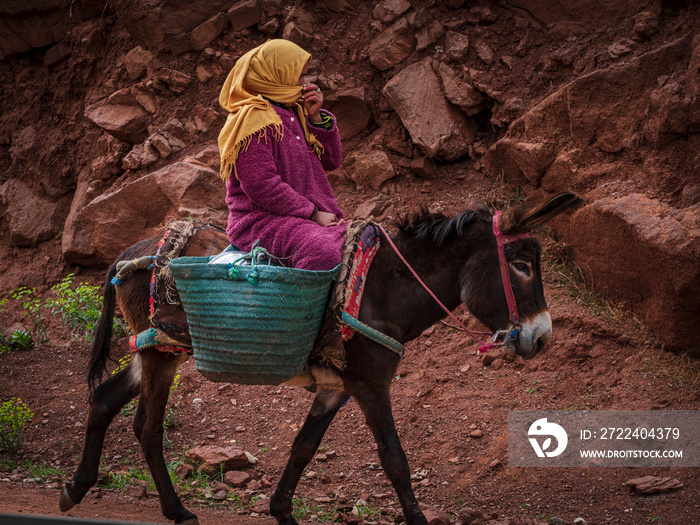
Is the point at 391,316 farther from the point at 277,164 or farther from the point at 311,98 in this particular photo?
the point at 311,98

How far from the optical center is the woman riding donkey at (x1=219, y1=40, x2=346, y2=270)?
10.5ft

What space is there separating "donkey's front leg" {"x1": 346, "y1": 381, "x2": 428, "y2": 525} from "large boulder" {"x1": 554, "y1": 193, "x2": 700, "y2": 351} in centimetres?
257

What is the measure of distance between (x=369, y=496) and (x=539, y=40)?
4.82m

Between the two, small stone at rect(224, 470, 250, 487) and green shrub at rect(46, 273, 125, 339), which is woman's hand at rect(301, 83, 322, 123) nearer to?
Answer: small stone at rect(224, 470, 250, 487)

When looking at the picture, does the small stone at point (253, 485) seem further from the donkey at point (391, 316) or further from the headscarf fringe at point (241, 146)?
the headscarf fringe at point (241, 146)

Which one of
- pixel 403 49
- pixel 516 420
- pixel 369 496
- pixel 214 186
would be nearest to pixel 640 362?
pixel 516 420

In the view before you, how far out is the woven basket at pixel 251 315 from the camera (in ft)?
9.58

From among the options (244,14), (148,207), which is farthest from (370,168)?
(148,207)

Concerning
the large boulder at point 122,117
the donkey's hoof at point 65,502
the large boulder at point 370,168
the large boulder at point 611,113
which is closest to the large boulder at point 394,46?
the large boulder at point 370,168

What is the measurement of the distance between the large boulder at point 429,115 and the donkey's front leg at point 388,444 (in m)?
3.77

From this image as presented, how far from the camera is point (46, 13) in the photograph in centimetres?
838

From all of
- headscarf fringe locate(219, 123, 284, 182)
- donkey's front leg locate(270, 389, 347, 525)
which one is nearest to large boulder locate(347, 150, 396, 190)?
headscarf fringe locate(219, 123, 284, 182)

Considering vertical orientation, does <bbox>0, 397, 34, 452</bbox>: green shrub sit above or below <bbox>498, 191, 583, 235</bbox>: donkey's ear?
below

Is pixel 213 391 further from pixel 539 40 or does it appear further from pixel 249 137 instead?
pixel 539 40
